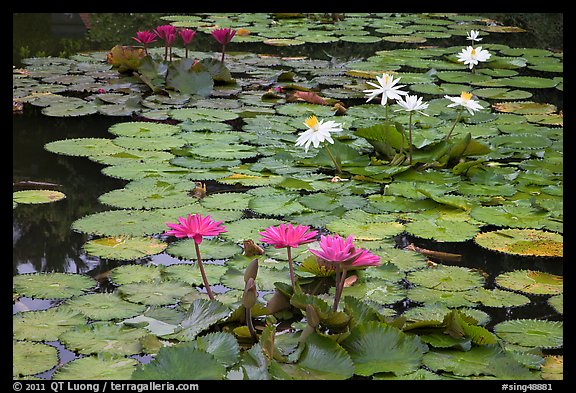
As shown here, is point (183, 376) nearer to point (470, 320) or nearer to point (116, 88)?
point (470, 320)

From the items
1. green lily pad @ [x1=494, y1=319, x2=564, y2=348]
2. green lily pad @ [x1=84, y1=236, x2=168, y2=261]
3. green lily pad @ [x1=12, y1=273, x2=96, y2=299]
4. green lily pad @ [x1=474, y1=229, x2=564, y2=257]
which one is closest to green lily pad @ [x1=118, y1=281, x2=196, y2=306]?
green lily pad @ [x1=12, y1=273, x2=96, y2=299]

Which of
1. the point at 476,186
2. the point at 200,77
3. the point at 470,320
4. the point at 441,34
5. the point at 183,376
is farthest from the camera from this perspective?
the point at 441,34

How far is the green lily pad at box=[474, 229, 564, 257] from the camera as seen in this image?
3180mm

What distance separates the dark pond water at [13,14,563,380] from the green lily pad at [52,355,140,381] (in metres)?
0.08

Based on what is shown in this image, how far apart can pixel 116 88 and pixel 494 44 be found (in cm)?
386

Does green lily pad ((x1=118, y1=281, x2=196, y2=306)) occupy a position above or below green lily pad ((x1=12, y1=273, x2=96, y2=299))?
above

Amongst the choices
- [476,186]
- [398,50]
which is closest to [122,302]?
[476,186]

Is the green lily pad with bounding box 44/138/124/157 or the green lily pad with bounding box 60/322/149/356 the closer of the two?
the green lily pad with bounding box 60/322/149/356

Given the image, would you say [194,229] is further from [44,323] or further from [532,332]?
[532,332]

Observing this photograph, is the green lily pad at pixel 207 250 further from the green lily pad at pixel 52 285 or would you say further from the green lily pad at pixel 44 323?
the green lily pad at pixel 44 323

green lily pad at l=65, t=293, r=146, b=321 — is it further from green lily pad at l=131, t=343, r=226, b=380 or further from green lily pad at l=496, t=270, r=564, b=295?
green lily pad at l=496, t=270, r=564, b=295

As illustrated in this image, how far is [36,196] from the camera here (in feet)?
12.1

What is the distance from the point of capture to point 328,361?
2.20 meters

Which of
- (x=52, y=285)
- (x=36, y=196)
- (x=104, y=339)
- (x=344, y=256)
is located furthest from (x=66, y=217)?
(x=344, y=256)
